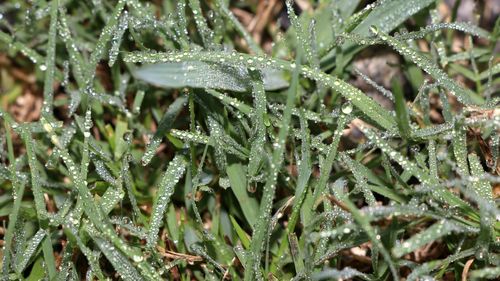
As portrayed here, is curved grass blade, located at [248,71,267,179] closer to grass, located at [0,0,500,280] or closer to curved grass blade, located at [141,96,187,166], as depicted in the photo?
grass, located at [0,0,500,280]

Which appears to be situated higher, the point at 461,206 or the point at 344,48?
the point at 344,48

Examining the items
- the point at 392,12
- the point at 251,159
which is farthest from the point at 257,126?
the point at 392,12

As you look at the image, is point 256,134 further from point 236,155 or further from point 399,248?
point 399,248

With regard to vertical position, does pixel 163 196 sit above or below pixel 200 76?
below

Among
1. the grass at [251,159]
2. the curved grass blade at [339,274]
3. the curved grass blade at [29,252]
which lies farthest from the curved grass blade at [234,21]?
the curved grass blade at [29,252]

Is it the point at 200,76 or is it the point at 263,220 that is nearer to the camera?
the point at 263,220

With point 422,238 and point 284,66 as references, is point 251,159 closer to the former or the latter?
point 284,66

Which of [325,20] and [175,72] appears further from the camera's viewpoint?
[325,20]

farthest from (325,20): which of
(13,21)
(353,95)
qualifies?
(13,21)
